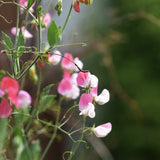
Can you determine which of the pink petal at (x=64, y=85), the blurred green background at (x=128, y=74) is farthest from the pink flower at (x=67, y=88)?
the blurred green background at (x=128, y=74)

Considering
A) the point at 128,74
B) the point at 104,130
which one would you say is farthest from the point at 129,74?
the point at 104,130

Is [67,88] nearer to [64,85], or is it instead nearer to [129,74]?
[64,85]

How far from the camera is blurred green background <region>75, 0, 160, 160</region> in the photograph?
1.84 metres

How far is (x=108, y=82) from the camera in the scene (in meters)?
1.93

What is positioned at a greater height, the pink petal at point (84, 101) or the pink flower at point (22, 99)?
the pink flower at point (22, 99)

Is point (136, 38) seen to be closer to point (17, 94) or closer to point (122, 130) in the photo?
point (122, 130)

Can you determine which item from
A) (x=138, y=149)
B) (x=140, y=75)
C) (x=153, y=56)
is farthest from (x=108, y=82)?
(x=138, y=149)

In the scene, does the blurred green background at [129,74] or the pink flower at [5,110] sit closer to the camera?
the pink flower at [5,110]

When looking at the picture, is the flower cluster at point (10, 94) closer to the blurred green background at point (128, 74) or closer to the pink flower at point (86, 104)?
the pink flower at point (86, 104)

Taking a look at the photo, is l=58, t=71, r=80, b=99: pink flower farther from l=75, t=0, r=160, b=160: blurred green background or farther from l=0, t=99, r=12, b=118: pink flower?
l=75, t=0, r=160, b=160: blurred green background

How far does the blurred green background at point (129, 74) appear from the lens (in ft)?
Result: 6.03

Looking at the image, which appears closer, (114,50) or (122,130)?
(122,130)

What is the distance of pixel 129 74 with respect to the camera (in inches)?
81.0

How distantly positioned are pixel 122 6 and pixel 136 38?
301mm
